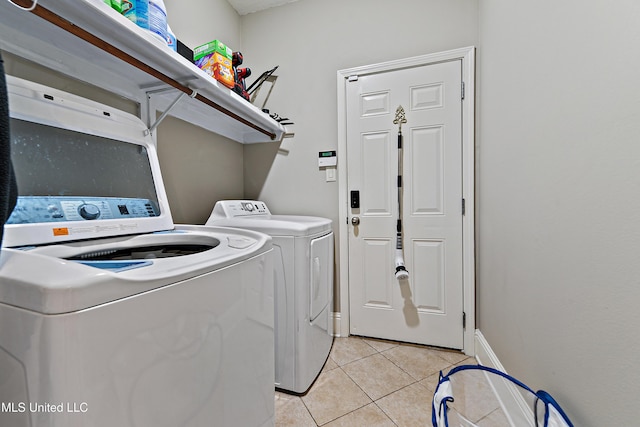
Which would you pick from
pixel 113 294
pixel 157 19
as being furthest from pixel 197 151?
pixel 113 294

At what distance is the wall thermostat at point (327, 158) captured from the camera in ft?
6.94

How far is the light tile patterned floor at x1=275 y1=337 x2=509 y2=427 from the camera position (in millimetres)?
1247

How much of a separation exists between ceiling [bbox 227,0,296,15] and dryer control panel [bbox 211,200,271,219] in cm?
172

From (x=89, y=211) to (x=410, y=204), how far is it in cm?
181

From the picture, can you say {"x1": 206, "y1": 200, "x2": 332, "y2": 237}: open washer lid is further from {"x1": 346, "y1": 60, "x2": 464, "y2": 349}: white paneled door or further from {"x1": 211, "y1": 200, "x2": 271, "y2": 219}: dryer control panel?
{"x1": 346, "y1": 60, "x2": 464, "y2": 349}: white paneled door

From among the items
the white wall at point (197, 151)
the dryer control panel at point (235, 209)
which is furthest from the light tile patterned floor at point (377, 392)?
the white wall at point (197, 151)

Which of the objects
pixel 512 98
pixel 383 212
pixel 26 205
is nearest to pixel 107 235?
pixel 26 205

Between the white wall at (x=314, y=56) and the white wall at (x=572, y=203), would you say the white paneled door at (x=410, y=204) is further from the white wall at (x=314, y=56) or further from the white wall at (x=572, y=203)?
the white wall at (x=572, y=203)

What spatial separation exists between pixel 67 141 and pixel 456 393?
1669 mm

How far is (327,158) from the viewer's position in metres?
2.14

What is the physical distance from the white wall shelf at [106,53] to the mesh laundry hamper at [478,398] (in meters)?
1.62

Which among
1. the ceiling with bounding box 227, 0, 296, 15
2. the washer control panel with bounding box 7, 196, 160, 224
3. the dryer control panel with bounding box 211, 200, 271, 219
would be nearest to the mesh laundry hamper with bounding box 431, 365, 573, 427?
the washer control panel with bounding box 7, 196, 160, 224

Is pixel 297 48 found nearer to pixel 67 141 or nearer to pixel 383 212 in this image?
pixel 383 212

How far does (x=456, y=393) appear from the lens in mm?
1005
